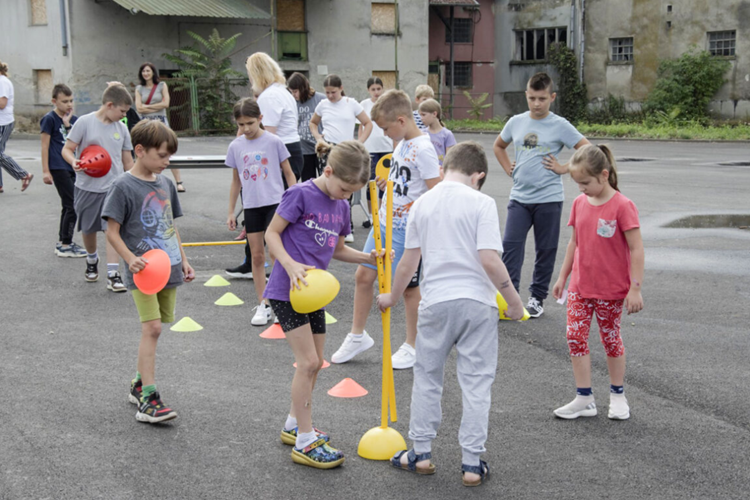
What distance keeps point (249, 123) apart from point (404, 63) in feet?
Answer: 104

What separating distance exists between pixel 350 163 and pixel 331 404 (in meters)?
1.70

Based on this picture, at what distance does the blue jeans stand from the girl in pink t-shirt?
84.3 inches

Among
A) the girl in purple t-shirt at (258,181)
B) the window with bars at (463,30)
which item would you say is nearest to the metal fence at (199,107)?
the window with bars at (463,30)

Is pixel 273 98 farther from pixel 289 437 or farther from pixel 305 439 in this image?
pixel 305 439

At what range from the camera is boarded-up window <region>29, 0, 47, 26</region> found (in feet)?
102

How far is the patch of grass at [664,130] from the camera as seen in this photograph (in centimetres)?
2903

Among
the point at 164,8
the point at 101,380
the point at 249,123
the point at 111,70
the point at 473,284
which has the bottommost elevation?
the point at 101,380

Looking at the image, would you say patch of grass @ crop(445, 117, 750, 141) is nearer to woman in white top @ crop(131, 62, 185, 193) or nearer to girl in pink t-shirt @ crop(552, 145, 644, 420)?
woman in white top @ crop(131, 62, 185, 193)

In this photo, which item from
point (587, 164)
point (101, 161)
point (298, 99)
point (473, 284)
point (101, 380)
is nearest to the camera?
point (473, 284)

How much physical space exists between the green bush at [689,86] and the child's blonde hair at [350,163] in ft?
107

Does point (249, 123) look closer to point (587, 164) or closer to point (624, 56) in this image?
point (587, 164)

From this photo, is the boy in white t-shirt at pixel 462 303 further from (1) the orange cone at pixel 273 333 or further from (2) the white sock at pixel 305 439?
(1) the orange cone at pixel 273 333

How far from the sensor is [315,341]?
420 cm

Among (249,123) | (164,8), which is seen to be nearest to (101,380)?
(249,123)
